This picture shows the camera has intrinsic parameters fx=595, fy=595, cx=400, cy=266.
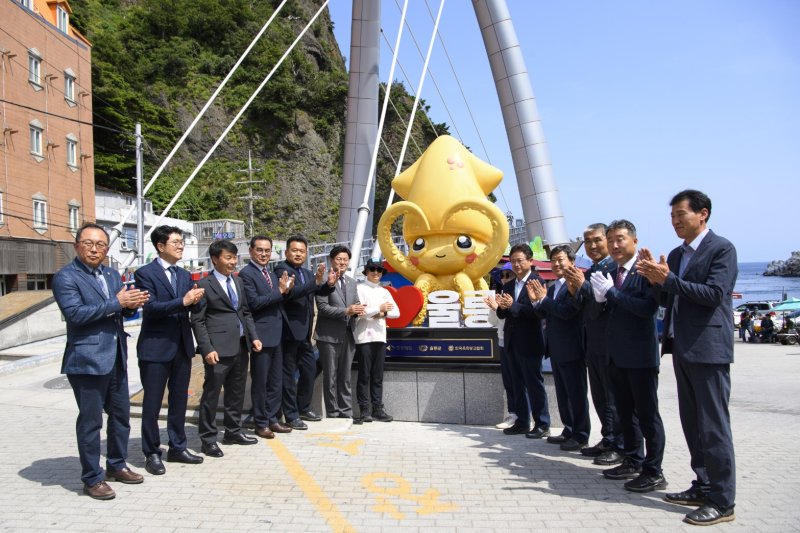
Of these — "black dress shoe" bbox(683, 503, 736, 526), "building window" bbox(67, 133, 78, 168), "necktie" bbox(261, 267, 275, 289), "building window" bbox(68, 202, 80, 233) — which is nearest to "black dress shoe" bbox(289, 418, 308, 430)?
"necktie" bbox(261, 267, 275, 289)

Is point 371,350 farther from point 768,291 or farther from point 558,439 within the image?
point 768,291

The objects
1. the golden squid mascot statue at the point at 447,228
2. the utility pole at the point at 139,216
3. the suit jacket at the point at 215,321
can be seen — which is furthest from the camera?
the utility pole at the point at 139,216

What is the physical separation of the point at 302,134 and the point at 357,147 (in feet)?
101

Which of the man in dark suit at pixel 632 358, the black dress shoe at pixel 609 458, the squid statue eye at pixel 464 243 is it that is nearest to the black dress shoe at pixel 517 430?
the black dress shoe at pixel 609 458

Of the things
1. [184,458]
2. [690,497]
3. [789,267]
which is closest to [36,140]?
[184,458]

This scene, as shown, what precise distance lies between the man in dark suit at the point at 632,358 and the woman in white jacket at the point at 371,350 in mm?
2534

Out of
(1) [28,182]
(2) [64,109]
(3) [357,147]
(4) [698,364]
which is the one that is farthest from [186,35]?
(4) [698,364]

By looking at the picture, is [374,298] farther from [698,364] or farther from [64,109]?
[64,109]

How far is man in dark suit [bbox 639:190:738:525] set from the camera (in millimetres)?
3424

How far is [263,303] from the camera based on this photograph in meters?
5.24

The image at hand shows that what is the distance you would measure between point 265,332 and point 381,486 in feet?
6.03

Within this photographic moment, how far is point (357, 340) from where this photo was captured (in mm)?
6184

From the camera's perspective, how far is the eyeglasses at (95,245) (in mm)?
4047

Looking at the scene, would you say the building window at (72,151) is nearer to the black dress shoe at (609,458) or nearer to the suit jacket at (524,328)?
the suit jacket at (524,328)
